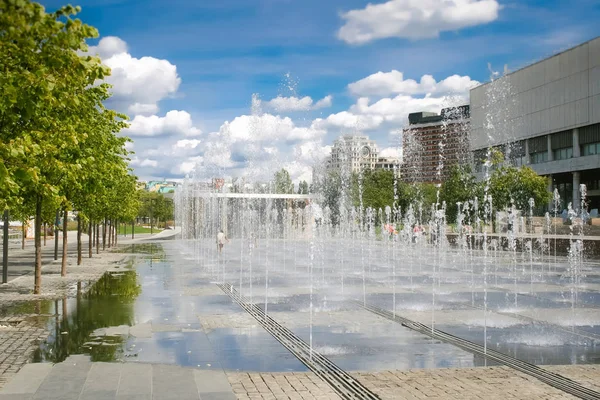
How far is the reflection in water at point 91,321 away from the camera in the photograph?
30.9 ft

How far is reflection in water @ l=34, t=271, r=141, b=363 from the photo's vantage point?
371 inches

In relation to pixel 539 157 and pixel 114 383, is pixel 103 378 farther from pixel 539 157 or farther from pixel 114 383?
pixel 539 157

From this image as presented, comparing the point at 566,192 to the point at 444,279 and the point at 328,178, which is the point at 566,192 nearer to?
the point at 328,178

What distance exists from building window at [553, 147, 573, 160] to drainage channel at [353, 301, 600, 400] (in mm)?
62860

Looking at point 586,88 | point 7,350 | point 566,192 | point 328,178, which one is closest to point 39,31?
point 7,350

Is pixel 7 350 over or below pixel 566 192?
below

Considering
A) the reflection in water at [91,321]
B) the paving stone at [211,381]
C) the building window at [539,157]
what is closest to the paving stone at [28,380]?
the reflection in water at [91,321]

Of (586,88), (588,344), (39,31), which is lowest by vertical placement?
(588,344)

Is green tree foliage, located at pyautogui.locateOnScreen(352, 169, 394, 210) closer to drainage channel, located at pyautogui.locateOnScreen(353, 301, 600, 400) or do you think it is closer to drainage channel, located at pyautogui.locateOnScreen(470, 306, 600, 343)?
drainage channel, located at pyautogui.locateOnScreen(470, 306, 600, 343)

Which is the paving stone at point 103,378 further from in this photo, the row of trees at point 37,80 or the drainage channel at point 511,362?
the drainage channel at point 511,362

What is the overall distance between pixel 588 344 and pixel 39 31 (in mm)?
8670

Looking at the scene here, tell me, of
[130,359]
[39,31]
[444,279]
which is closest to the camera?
[39,31]

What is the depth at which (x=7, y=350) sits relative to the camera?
9641 mm

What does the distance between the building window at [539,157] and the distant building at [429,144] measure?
6471 cm
